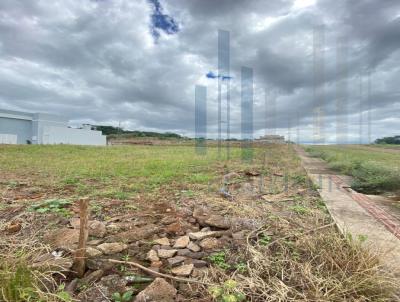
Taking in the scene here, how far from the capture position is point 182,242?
2.21 meters

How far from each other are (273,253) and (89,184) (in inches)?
163

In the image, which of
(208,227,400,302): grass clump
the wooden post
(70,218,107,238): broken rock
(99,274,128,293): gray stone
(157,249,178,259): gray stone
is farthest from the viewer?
(70,218,107,238): broken rock

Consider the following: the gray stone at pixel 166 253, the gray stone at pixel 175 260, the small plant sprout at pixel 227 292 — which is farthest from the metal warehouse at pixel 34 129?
the small plant sprout at pixel 227 292

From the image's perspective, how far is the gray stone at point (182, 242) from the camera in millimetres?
2152

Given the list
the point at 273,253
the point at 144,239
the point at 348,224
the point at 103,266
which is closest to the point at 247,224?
the point at 273,253

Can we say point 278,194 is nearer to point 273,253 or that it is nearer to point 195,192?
point 195,192

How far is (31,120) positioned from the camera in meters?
33.1

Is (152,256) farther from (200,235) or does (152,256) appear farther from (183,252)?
(200,235)

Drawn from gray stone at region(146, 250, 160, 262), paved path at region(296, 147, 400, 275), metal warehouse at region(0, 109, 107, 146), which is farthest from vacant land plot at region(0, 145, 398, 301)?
metal warehouse at region(0, 109, 107, 146)

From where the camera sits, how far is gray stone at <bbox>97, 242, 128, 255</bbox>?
200 cm

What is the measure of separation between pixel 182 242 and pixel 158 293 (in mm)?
694

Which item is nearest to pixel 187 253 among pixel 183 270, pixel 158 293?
pixel 183 270

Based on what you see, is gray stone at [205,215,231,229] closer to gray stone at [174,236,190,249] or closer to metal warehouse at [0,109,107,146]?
gray stone at [174,236,190,249]

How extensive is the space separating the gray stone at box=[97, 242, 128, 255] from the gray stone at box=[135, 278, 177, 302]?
59 centimetres
